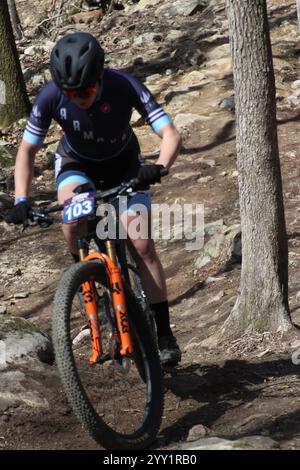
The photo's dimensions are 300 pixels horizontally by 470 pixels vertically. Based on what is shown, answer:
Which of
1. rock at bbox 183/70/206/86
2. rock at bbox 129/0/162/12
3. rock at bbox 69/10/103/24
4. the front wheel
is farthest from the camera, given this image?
rock at bbox 69/10/103/24

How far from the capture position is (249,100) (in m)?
6.45

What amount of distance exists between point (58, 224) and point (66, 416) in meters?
6.89

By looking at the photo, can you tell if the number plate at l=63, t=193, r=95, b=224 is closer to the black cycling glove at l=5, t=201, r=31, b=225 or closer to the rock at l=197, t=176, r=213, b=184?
the black cycling glove at l=5, t=201, r=31, b=225

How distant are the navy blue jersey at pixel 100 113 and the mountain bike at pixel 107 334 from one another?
1.31 feet

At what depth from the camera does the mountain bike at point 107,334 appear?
422 centimetres

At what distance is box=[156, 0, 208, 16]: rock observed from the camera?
1906cm

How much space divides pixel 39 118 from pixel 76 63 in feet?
1.76

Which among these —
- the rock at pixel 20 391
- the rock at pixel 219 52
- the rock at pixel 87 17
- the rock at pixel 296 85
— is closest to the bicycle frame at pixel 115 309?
the rock at pixel 20 391

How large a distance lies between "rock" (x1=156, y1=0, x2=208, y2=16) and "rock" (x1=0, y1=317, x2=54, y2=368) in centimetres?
1418

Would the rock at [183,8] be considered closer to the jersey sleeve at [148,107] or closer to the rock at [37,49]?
the rock at [37,49]

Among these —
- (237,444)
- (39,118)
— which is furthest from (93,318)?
(39,118)

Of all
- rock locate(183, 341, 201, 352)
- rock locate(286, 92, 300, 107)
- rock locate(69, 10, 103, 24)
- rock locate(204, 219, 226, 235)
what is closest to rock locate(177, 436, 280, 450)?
rock locate(183, 341, 201, 352)

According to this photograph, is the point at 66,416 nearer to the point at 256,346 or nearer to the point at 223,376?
the point at 223,376

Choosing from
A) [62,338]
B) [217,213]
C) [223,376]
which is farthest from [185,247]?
[62,338]
